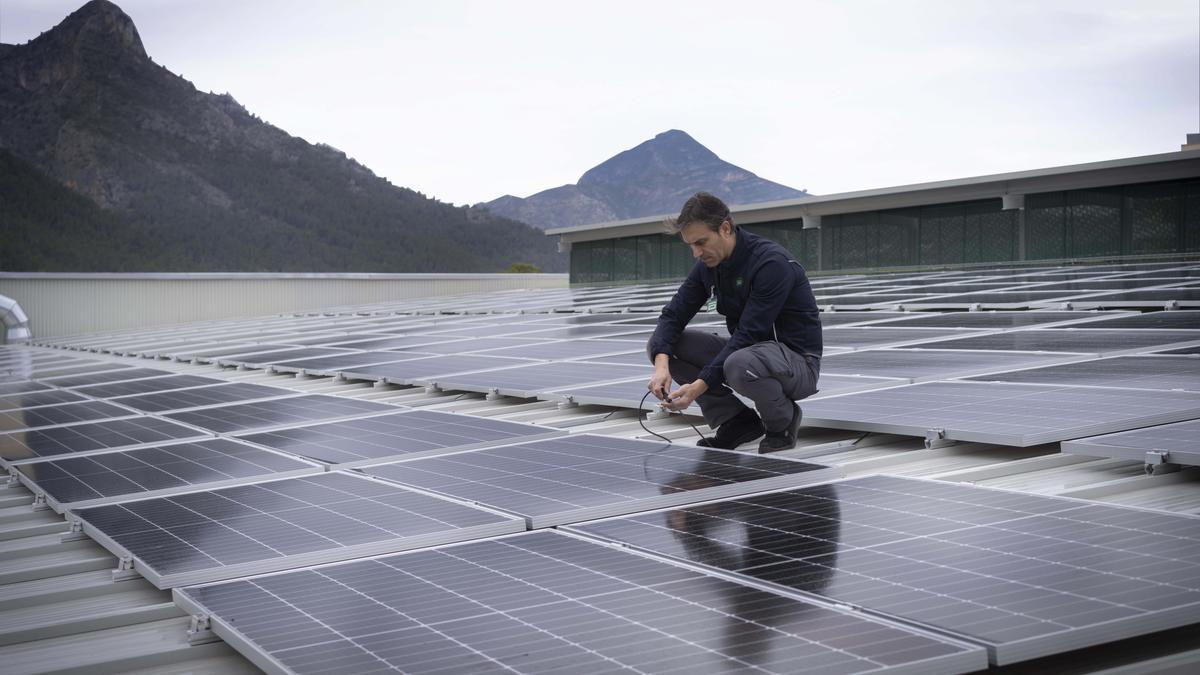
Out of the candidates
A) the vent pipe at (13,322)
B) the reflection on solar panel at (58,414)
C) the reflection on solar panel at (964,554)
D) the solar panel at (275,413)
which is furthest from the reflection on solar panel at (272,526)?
the vent pipe at (13,322)

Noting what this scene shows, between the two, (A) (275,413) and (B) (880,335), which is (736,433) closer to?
(A) (275,413)

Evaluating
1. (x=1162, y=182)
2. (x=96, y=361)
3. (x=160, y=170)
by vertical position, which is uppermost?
(x=160, y=170)

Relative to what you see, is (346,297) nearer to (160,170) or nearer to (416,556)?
(416,556)

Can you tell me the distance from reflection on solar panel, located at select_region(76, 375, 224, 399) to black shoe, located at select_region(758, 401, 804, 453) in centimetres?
1018

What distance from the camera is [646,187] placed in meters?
175

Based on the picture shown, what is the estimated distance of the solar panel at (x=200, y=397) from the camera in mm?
13102

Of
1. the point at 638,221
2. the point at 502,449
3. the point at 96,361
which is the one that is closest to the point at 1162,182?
the point at 638,221

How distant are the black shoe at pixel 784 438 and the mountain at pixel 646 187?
142 metres

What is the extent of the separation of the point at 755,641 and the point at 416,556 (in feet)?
6.58

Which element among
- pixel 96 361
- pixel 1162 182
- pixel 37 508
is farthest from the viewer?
pixel 1162 182

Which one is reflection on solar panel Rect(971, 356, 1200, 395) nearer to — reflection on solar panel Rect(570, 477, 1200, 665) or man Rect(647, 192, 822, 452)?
man Rect(647, 192, 822, 452)

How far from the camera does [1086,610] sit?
377 centimetres

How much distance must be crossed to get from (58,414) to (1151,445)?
11.3 meters

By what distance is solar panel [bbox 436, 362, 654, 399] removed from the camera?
11555 mm
